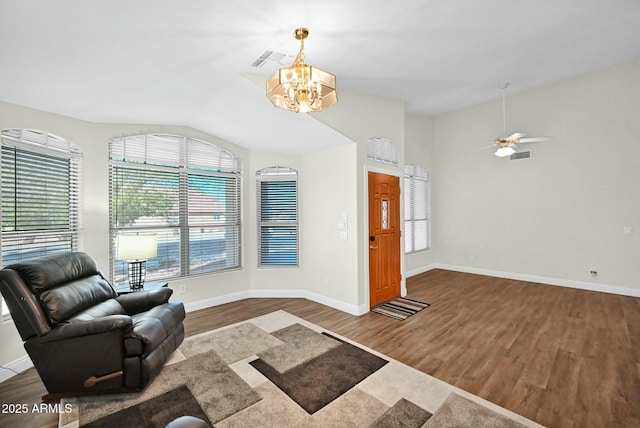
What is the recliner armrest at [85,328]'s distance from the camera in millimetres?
2104

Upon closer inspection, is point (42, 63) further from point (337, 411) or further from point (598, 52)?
point (598, 52)

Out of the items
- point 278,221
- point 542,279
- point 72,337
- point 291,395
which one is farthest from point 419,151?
point 72,337

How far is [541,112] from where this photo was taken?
5.25 meters

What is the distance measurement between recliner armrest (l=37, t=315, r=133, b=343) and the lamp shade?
3.53 feet

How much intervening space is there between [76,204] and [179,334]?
207 centimetres

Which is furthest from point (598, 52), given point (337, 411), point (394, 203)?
point (337, 411)

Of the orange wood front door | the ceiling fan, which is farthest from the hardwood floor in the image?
the ceiling fan

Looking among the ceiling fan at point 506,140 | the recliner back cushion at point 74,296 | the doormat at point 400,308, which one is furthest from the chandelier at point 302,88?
the ceiling fan at point 506,140

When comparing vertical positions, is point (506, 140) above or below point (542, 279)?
above

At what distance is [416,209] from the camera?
6508 mm

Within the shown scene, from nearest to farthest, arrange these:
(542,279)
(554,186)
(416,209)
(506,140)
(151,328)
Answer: (151,328)
(506,140)
(554,186)
(542,279)
(416,209)

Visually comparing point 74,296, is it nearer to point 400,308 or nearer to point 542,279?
point 400,308

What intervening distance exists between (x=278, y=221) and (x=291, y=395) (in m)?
2.98

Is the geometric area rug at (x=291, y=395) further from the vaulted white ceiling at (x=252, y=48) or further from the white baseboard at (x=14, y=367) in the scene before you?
the vaulted white ceiling at (x=252, y=48)
